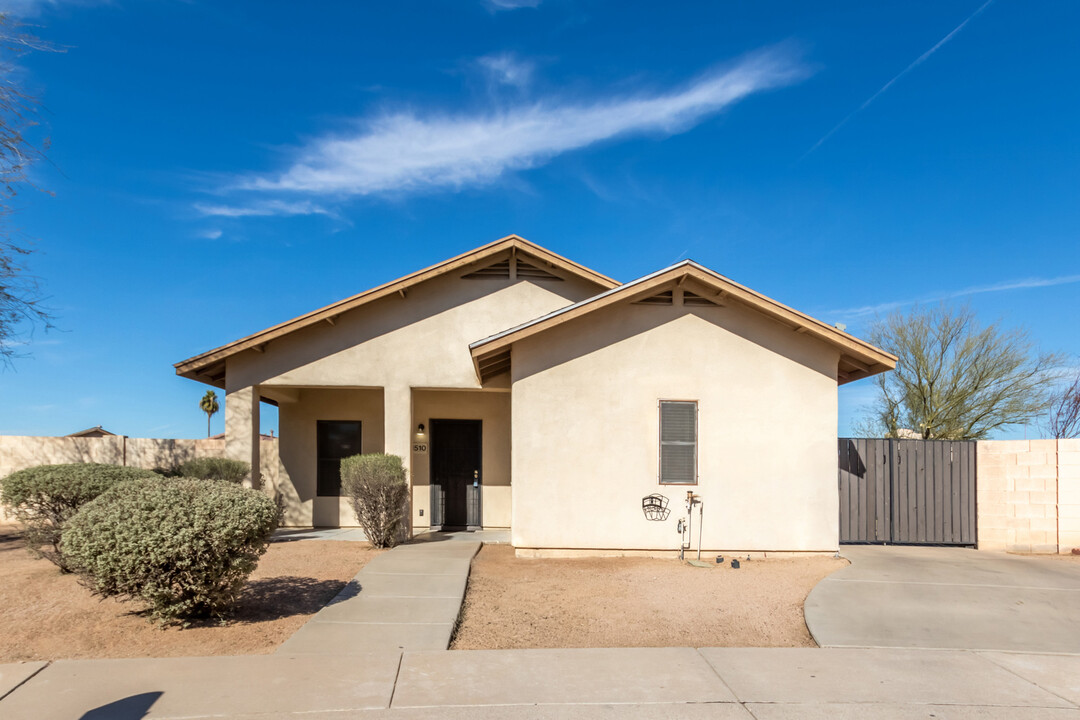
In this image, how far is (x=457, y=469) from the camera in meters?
14.8

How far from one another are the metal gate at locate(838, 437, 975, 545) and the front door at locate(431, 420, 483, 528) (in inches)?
276

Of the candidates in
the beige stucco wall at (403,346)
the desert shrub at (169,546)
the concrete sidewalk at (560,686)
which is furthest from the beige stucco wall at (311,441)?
the concrete sidewalk at (560,686)

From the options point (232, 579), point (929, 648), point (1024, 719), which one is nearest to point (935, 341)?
point (929, 648)

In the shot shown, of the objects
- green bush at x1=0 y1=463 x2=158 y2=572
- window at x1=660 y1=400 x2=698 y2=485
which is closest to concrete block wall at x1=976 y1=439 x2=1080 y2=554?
window at x1=660 y1=400 x2=698 y2=485

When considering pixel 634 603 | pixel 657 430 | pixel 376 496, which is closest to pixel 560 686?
pixel 634 603

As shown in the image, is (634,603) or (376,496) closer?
(634,603)

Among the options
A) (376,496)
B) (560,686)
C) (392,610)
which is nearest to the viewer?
(560,686)

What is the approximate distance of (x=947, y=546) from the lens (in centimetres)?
1256

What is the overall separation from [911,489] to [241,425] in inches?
473

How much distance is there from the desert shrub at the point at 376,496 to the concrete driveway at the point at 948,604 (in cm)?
652

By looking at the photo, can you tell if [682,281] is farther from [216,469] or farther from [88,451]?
[88,451]

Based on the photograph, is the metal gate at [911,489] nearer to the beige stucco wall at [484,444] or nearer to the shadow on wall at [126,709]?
the beige stucco wall at [484,444]

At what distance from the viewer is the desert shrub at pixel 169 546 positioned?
641 centimetres

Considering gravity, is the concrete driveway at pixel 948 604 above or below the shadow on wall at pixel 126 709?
below
